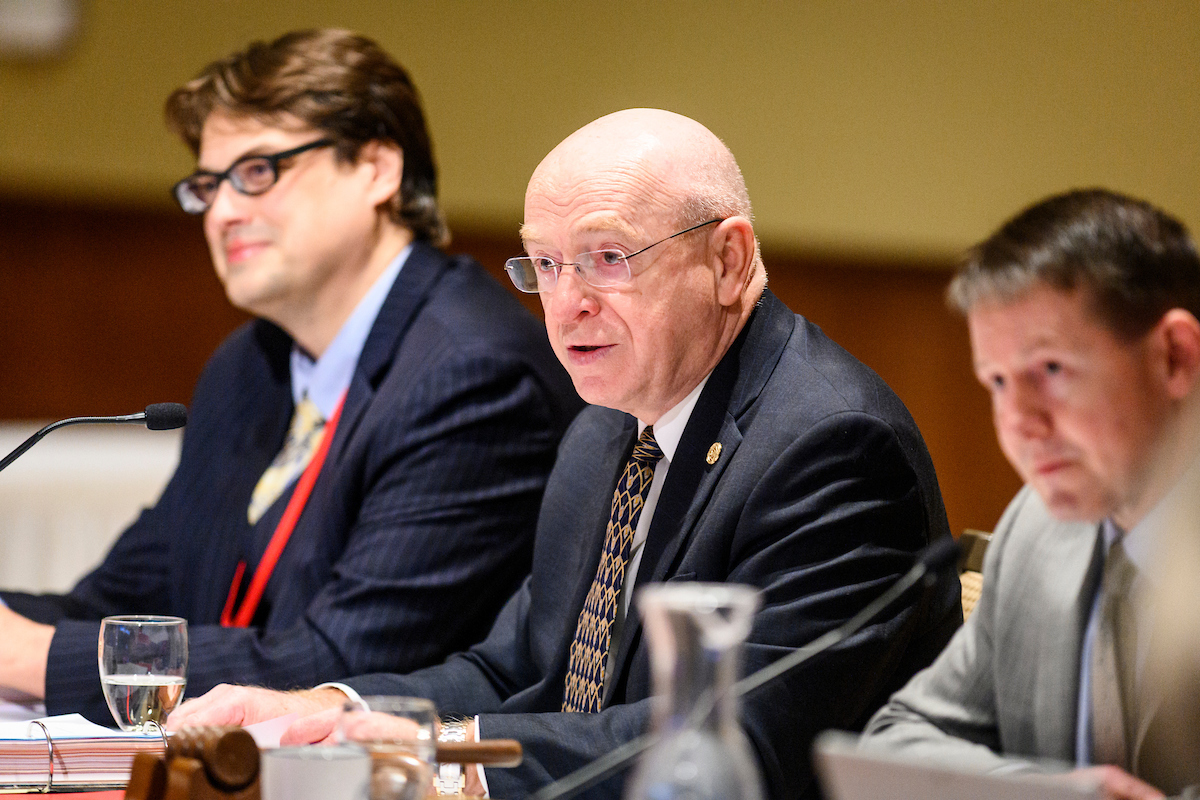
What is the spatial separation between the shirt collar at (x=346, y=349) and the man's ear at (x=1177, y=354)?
1718mm

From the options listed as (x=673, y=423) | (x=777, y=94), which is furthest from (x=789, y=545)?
(x=777, y=94)

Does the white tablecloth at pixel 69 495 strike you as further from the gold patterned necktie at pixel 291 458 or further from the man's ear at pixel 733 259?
the man's ear at pixel 733 259

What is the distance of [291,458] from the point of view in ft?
8.59

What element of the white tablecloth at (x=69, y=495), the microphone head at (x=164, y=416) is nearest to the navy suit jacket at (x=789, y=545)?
the microphone head at (x=164, y=416)

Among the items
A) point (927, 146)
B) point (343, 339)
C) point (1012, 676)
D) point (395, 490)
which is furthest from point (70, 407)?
point (1012, 676)

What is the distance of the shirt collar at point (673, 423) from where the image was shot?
181 cm

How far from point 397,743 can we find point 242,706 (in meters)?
0.70

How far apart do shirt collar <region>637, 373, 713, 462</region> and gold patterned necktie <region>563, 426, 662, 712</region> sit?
24mm

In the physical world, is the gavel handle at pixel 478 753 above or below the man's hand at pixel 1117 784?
below

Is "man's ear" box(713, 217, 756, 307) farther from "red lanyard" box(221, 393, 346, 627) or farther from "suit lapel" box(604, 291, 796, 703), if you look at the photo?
"red lanyard" box(221, 393, 346, 627)

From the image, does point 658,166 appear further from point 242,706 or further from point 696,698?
point 696,698

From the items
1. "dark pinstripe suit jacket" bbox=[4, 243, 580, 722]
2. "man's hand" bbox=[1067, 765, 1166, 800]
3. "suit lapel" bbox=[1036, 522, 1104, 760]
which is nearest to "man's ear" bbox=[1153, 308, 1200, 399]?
"suit lapel" bbox=[1036, 522, 1104, 760]

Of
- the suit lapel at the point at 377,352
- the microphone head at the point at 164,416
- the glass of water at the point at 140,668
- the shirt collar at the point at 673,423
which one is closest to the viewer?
the glass of water at the point at 140,668

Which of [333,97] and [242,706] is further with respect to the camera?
[333,97]
